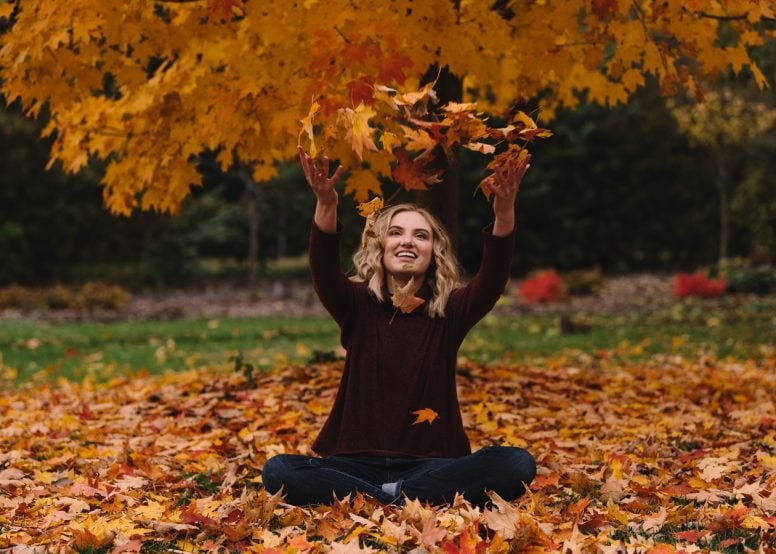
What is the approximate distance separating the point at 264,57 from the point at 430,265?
6.43 feet

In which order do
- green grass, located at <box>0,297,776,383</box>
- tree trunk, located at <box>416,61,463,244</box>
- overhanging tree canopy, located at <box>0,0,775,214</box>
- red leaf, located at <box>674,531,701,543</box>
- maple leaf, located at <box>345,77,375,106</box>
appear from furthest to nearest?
green grass, located at <box>0,297,776,383</box> → tree trunk, located at <box>416,61,463,244</box> → overhanging tree canopy, located at <box>0,0,775,214</box> → maple leaf, located at <box>345,77,375,106</box> → red leaf, located at <box>674,531,701,543</box>

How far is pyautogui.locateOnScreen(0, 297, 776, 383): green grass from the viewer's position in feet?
30.2

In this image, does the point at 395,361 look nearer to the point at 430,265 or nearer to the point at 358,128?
the point at 430,265

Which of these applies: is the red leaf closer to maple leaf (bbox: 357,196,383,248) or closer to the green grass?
maple leaf (bbox: 357,196,383,248)

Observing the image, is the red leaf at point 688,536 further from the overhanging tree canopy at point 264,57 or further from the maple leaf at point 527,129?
the overhanging tree canopy at point 264,57

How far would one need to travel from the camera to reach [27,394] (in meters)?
A: 7.09

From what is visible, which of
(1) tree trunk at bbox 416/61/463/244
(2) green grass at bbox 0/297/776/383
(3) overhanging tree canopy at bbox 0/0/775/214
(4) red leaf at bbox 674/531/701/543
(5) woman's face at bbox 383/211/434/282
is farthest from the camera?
(2) green grass at bbox 0/297/776/383

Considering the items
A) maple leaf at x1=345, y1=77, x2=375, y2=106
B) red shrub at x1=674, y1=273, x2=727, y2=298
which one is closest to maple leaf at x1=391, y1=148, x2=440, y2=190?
maple leaf at x1=345, y1=77, x2=375, y2=106

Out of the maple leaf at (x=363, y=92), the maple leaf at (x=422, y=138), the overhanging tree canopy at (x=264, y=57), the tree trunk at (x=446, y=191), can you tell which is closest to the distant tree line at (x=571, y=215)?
the tree trunk at (x=446, y=191)

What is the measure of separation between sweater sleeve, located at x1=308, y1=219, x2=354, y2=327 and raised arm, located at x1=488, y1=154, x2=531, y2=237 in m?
0.61

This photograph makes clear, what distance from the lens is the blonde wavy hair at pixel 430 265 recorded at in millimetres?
3348

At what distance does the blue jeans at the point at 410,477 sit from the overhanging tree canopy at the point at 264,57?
62.0 inches

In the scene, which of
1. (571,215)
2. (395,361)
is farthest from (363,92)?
(571,215)

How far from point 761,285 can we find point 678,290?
74.4 inches
